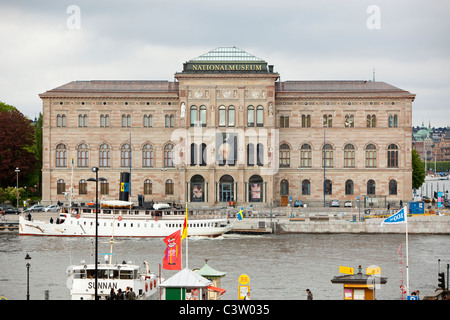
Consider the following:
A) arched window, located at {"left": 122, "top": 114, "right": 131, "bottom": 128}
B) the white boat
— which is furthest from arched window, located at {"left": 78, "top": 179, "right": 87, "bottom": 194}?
the white boat

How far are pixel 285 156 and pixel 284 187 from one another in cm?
Result: 423

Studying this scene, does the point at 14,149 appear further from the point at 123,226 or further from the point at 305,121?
the point at 305,121

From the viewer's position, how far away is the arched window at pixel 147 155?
104919mm

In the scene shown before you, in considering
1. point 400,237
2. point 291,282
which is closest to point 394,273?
point 291,282

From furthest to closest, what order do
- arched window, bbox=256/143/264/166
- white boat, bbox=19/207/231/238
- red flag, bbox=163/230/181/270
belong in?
arched window, bbox=256/143/264/166, white boat, bbox=19/207/231/238, red flag, bbox=163/230/181/270

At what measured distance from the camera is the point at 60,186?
104938mm

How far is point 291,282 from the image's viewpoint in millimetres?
51344

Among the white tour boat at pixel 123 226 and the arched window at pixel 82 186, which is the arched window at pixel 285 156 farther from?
the arched window at pixel 82 186

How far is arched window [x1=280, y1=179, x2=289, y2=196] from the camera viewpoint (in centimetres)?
10469

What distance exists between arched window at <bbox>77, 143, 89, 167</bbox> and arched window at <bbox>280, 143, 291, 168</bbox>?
26485 millimetres

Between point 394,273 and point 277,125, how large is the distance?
51027mm

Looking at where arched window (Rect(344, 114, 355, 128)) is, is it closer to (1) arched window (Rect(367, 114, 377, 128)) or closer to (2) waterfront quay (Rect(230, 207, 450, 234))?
(1) arched window (Rect(367, 114, 377, 128))
